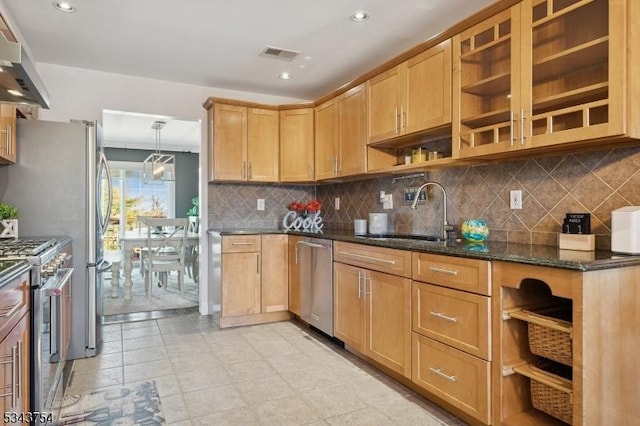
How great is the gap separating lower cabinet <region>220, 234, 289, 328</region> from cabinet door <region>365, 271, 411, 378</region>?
1385mm

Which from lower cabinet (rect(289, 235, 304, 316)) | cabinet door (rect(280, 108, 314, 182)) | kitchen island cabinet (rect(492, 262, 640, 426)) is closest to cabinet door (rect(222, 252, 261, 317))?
lower cabinet (rect(289, 235, 304, 316))

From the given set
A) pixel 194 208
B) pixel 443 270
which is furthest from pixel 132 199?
pixel 443 270

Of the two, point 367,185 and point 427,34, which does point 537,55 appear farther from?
point 367,185

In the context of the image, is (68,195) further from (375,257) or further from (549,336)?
(549,336)

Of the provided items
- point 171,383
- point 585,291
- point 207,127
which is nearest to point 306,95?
point 207,127

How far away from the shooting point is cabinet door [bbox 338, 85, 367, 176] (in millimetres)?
3381

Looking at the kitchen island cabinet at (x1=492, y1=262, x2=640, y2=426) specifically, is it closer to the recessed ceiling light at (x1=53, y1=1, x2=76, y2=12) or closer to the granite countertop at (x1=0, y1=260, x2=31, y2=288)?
the granite countertop at (x1=0, y1=260, x2=31, y2=288)

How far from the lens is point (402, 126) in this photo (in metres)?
2.90

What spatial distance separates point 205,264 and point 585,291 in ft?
11.8

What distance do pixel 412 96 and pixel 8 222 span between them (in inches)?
111

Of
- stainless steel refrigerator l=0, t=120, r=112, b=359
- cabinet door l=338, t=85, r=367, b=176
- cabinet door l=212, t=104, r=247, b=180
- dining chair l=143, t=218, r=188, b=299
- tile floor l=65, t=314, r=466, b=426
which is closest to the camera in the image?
tile floor l=65, t=314, r=466, b=426

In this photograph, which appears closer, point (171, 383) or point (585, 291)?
point (585, 291)

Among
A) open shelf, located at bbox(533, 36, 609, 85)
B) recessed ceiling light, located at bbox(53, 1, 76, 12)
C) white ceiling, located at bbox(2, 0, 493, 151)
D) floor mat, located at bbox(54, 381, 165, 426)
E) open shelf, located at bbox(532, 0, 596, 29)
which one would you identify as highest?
white ceiling, located at bbox(2, 0, 493, 151)

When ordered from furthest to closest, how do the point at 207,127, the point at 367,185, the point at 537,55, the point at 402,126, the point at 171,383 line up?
the point at 207,127, the point at 367,185, the point at 402,126, the point at 171,383, the point at 537,55
